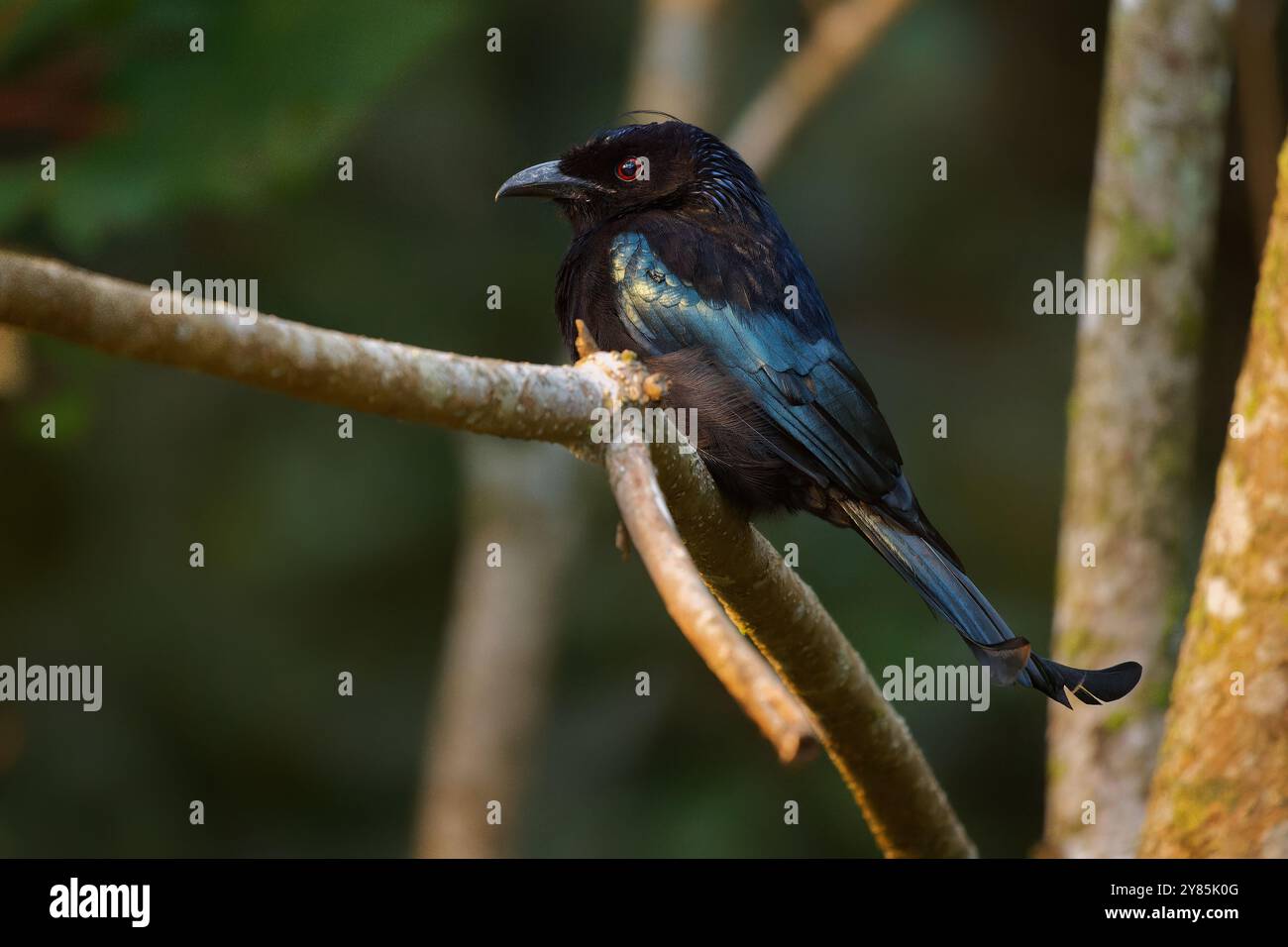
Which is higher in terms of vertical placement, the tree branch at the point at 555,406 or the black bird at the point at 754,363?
the black bird at the point at 754,363

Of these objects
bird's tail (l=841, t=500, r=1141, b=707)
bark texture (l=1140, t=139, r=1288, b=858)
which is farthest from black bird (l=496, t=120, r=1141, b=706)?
bark texture (l=1140, t=139, r=1288, b=858)

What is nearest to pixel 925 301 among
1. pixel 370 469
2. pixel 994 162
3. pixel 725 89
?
pixel 994 162

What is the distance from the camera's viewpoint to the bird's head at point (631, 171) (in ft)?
14.0

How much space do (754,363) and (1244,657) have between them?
1337 millimetres

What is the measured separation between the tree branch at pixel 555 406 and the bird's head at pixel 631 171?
1565 millimetres

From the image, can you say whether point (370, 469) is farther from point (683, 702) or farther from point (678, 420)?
point (678, 420)

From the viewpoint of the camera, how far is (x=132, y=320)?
68.7 inches

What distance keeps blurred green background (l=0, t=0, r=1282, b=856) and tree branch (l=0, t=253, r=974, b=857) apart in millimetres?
2912

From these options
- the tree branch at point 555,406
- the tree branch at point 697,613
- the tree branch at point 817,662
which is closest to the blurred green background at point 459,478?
the tree branch at point 817,662

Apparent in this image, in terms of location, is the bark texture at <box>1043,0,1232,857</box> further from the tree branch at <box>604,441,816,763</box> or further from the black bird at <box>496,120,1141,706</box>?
the tree branch at <box>604,441,816,763</box>

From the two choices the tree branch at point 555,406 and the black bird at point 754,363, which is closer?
the tree branch at point 555,406

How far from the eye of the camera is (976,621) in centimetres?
325

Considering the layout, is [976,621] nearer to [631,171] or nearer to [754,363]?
[754,363]

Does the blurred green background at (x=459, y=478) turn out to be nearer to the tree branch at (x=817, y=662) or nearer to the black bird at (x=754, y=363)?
the black bird at (x=754, y=363)
